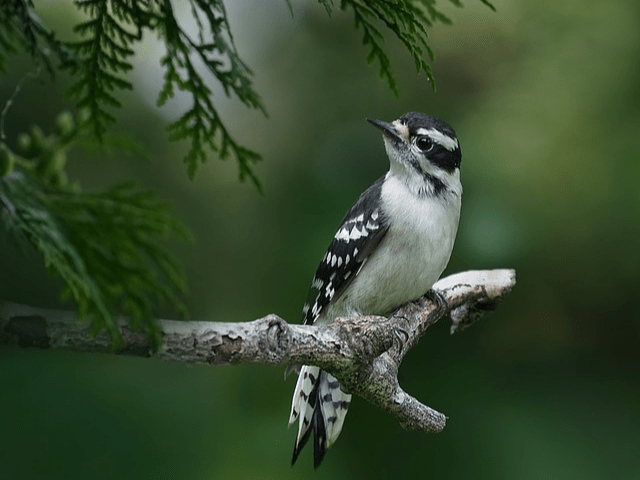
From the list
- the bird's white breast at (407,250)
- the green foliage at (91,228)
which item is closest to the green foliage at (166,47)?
the green foliage at (91,228)

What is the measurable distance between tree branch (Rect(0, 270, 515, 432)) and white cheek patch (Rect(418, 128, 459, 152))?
61cm

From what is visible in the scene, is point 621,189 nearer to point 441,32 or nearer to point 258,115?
point 441,32

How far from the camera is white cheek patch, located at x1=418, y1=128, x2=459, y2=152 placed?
274 centimetres

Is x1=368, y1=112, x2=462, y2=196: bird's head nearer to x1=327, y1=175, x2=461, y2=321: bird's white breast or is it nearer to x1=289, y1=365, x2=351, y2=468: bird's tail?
x1=327, y1=175, x2=461, y2=321: bird's white breast

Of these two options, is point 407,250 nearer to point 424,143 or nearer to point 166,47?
point 424,143

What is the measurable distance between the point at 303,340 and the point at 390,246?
84 centimetres

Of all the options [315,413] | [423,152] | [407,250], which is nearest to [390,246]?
[407,250]

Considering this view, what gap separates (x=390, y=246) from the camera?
112 inches

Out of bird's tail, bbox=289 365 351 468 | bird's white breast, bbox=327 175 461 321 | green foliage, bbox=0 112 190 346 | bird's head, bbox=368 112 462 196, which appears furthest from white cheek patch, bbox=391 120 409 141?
green foliage, bbox=0 112 190 346

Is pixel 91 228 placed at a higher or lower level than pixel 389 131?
lower

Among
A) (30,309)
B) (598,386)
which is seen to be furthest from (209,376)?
(30,309)

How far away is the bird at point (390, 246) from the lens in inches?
110

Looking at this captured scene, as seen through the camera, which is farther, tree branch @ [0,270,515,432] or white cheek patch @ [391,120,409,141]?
white cheek patch @ [391,120,409,141]

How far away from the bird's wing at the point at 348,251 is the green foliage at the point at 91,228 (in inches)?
55.3
